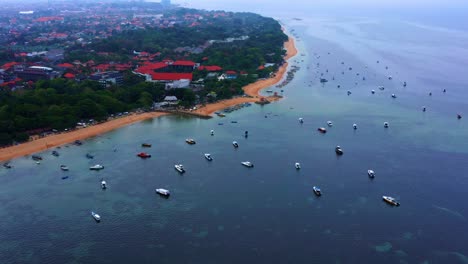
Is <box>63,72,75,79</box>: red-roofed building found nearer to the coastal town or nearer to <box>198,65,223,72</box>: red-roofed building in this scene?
the coastal town

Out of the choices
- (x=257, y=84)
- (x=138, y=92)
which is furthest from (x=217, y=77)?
(x=138, y=92)

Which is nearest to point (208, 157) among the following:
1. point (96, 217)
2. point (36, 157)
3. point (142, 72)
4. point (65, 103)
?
point (96, 217)

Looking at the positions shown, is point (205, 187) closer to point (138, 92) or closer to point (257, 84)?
point (138, 92)

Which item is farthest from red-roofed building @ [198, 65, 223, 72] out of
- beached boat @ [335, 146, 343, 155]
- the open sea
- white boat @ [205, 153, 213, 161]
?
beached boat @ [335, 146, 343, 155]

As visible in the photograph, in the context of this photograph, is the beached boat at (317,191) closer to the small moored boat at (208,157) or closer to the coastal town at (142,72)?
the small moored boat at (208,157)

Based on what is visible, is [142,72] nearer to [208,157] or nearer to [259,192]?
[208,157]

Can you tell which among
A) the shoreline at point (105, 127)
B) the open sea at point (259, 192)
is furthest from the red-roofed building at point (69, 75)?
the open sea at point (259, 192)
